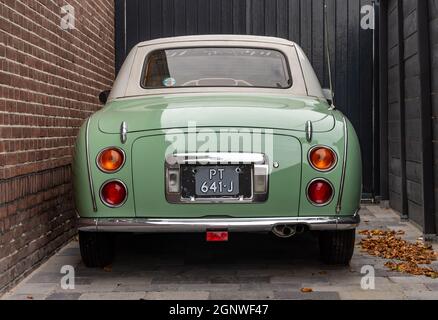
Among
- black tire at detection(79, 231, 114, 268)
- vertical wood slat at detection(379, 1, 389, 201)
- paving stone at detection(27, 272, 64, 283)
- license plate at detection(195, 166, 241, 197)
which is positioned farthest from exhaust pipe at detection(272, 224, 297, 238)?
vertical wood slat at detection(379, 1, 389, 201)

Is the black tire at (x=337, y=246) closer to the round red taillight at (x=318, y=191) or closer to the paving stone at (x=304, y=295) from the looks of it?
the round red taillight at (x=318, y=191)

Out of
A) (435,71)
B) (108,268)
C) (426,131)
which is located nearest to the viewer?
(108,268)

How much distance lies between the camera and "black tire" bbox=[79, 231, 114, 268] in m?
5.25

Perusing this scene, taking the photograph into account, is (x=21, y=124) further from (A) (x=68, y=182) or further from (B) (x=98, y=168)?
Result: (A) (x=68, y=182)

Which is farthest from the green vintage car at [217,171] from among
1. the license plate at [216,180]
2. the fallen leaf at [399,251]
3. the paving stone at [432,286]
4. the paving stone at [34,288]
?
the fallen leaf at [399,251]

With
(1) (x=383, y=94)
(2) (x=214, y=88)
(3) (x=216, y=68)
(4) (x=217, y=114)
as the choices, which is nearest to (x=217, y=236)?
(4) (x=217, y=114)

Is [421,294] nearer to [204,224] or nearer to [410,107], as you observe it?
[204,224]

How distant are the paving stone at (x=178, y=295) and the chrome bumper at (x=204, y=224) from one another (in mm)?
382

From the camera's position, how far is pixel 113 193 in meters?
4.78

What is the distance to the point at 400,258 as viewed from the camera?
5.84 meters

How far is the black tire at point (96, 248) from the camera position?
525 cm

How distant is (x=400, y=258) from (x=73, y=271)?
8.08 feet

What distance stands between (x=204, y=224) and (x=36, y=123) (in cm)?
174

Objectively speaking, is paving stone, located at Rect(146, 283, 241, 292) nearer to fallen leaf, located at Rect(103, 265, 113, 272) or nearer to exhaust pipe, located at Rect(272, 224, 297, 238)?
exhaust pipe, located at Rect(272, 224, 297, 238)
